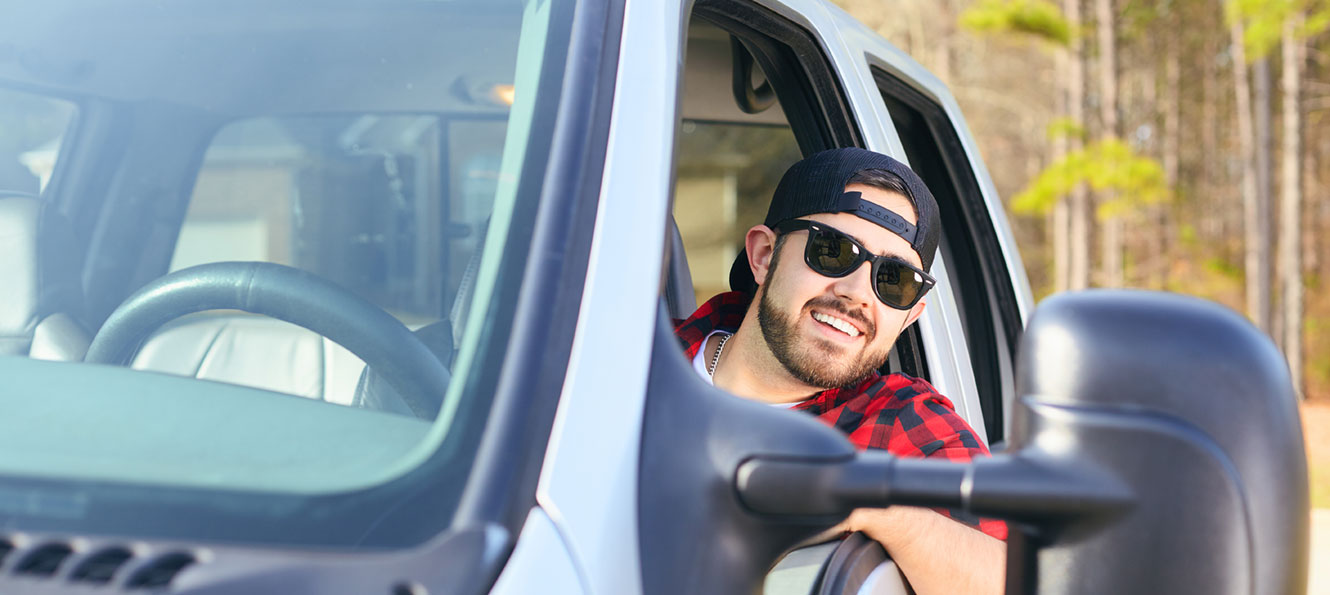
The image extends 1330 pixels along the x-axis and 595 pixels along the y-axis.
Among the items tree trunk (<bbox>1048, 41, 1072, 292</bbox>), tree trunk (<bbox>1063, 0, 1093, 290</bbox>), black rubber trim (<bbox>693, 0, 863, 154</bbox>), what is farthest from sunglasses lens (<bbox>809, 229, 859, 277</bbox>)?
tree trunk (<bbox>1048, 41, 1072, 292</bbox>)

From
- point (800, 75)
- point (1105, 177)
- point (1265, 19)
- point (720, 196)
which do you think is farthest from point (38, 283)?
point (720, 196)

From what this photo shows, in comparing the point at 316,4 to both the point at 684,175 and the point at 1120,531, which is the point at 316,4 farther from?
the point at 684,175

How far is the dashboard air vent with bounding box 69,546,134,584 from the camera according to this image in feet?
2.83

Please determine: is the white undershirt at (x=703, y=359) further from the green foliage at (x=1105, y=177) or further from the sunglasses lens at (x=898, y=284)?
the green foliage at (x=1105, y=177)

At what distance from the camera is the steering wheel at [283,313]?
1279 millimetres

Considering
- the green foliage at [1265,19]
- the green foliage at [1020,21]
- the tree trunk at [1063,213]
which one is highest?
the green foliage at [1020,21]

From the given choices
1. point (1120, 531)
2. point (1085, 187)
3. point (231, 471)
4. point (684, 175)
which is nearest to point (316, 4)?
point (231, 471)

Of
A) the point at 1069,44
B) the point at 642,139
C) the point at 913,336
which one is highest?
the point at 1069,44

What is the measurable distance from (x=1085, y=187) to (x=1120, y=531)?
728 inches

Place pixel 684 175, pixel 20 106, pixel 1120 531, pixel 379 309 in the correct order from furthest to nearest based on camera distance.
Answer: pixel 684 175 < pixel 20 106 < pixel 379 309 < pixel 1120 531

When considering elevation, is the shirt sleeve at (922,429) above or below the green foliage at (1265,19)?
below

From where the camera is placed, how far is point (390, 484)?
3.24 ft

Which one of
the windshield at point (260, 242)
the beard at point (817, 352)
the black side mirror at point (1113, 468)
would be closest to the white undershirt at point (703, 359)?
the beard at point (817, 352)

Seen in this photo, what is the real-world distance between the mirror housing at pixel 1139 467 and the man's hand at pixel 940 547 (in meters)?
0.41
